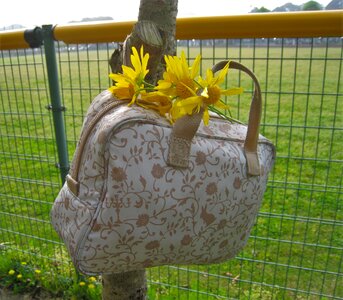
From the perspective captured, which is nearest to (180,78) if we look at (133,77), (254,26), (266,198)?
(133,77)

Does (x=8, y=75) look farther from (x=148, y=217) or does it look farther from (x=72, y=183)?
(x=148, y=217)

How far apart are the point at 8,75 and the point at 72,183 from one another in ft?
5.54

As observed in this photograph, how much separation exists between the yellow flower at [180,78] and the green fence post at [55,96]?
1216 millimetres

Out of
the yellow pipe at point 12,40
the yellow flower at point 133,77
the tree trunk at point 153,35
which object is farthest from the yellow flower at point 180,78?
the yellow pipe at point 12,40

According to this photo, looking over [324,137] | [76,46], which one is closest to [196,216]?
[76,46]

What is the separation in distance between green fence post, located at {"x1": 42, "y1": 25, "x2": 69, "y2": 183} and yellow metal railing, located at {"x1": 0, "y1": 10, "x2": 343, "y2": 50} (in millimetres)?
157

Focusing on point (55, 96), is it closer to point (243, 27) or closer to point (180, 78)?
point (243, 27)

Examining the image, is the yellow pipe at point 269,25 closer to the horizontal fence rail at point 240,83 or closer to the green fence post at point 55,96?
the horizontal fence rail at point 240,83

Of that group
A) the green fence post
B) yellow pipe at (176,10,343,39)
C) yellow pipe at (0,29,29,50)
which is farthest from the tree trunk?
yellow pipe at (0,29,29,50)

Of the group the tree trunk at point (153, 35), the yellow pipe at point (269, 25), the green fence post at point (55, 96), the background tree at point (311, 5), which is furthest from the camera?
the green fence post at point (55, 96)

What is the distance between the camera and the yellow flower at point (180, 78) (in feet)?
3.33

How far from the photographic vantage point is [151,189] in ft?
3.27

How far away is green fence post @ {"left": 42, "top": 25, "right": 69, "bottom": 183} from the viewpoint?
80.6 inches

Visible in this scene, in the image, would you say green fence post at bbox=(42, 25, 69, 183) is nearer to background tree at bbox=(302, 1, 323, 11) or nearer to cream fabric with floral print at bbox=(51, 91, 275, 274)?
cream fabric with floral print at bbox=(51, 91, 275, 274)
